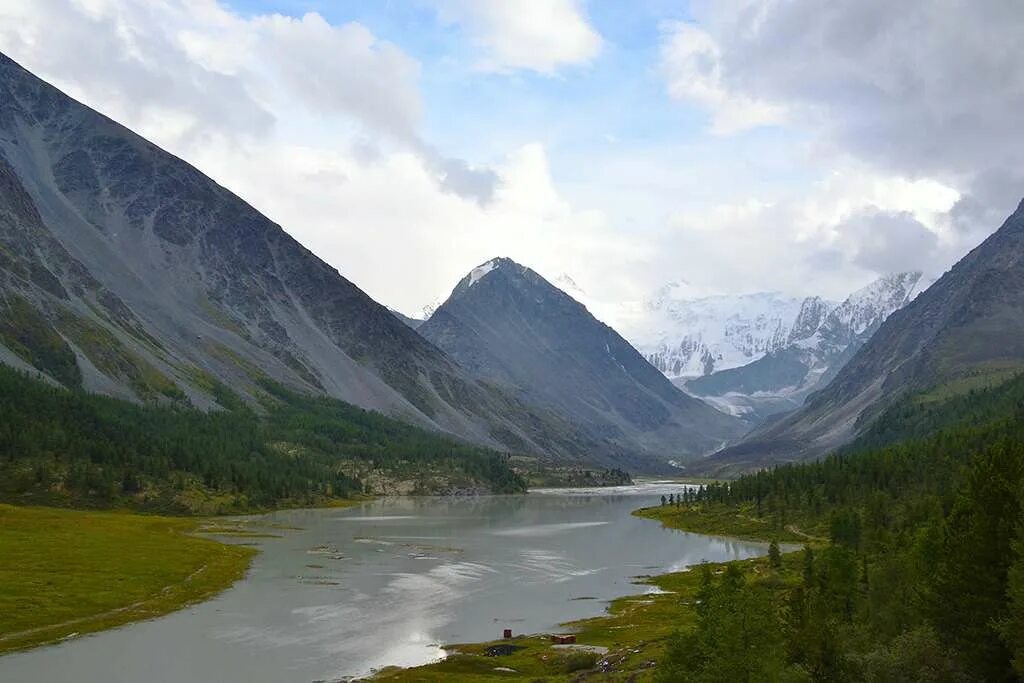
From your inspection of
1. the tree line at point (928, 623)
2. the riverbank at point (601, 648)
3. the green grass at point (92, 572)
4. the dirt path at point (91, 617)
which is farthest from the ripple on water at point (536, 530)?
the tree line at point (928, 623)

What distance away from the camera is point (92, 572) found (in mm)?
98938

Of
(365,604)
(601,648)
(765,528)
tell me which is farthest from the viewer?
(765,528)

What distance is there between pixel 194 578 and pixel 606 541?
83.5 meters

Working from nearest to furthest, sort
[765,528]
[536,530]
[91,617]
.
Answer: [91,617] < [765,528] < [536,530]

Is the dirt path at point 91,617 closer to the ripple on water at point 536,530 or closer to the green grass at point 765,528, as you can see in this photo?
the ripple on water at point 536,530

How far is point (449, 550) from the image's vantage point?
14362 cm

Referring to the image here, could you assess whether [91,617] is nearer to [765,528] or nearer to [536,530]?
[536,530]

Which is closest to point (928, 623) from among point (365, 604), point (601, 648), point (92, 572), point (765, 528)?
point (601, 648)

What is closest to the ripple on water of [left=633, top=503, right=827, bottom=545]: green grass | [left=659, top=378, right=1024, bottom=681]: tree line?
[left=633, top=503, right=827, bottom=545]: green grass

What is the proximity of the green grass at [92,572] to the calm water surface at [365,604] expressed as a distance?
3.24 meters

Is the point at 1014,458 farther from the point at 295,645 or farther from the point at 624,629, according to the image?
the point at 295,645

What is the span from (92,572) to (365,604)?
102 ft

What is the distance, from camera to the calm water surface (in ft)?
213

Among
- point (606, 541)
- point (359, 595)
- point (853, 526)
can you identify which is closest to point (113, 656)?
point (359, 595)
